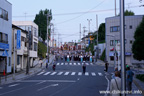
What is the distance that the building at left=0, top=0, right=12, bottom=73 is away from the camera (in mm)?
33062

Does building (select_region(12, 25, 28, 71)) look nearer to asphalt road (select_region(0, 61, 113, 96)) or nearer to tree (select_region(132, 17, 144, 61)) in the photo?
asphalt road (select_region(0, 61, 113, 96))

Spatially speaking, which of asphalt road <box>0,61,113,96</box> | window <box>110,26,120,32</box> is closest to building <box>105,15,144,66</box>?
window <box>110,26,120,32</box>

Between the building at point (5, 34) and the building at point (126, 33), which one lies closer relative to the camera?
the building at point (5, 34)

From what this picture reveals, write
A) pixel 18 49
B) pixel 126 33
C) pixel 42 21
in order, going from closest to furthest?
pixel 18 49
pixel 126 33
pixel 42 21

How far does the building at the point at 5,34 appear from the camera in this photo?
108 ft

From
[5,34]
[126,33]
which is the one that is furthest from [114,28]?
[5,34]

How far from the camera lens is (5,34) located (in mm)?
34406

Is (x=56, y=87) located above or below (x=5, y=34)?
below

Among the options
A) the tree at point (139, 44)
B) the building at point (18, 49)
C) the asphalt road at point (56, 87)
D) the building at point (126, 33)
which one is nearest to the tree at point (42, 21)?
the building at point (126, 33)

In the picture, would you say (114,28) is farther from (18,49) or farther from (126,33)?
(18,49)

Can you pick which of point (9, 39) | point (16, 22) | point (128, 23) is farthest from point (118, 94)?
point (128, 23)

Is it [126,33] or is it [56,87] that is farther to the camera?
[126,33]

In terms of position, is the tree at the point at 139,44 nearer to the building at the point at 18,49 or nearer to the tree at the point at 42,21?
the building at the point at 18,49

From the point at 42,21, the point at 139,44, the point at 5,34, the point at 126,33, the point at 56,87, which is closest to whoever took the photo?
the point at 56,87
